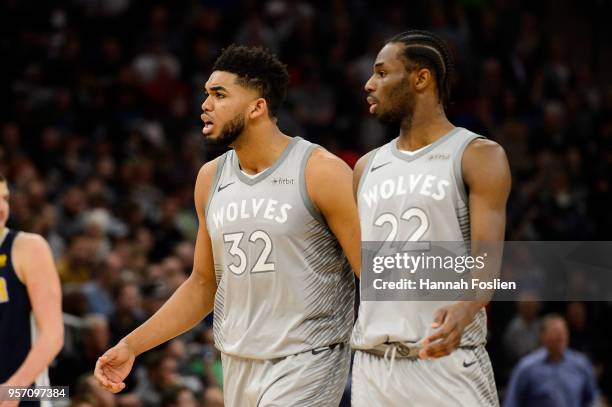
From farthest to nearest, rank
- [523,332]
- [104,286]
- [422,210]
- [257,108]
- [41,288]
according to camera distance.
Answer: [523,332]
[104,286]
[41,288]
[257,108]
[422,210]

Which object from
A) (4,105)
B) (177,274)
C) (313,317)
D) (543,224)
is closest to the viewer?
(313,317)

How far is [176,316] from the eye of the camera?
5.75 m

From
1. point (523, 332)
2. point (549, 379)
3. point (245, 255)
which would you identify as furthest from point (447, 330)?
point (523, 332)

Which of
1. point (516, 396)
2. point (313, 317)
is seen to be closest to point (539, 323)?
point (516, 396)

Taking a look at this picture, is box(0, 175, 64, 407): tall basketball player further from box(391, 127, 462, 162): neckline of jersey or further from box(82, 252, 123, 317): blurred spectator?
box(82, 252, 123, 317): blurred spectator

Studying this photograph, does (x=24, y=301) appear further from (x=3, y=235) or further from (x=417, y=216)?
(x=417, y=216)

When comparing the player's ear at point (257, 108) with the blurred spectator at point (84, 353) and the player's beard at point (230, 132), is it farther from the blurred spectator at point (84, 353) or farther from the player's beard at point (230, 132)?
the blurred spectator at point (84, 353)

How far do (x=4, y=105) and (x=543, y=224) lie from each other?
625cm

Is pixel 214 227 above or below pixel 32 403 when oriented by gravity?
above

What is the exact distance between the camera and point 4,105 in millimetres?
13352

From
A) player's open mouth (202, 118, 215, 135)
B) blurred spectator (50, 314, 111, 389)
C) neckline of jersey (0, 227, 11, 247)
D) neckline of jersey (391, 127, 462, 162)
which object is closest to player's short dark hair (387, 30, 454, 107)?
neckline of jersey (391, 127, 462, 162)

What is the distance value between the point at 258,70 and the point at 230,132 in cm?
35

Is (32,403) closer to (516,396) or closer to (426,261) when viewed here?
(426,261)

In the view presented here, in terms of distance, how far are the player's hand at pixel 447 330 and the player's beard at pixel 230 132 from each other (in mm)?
1580
